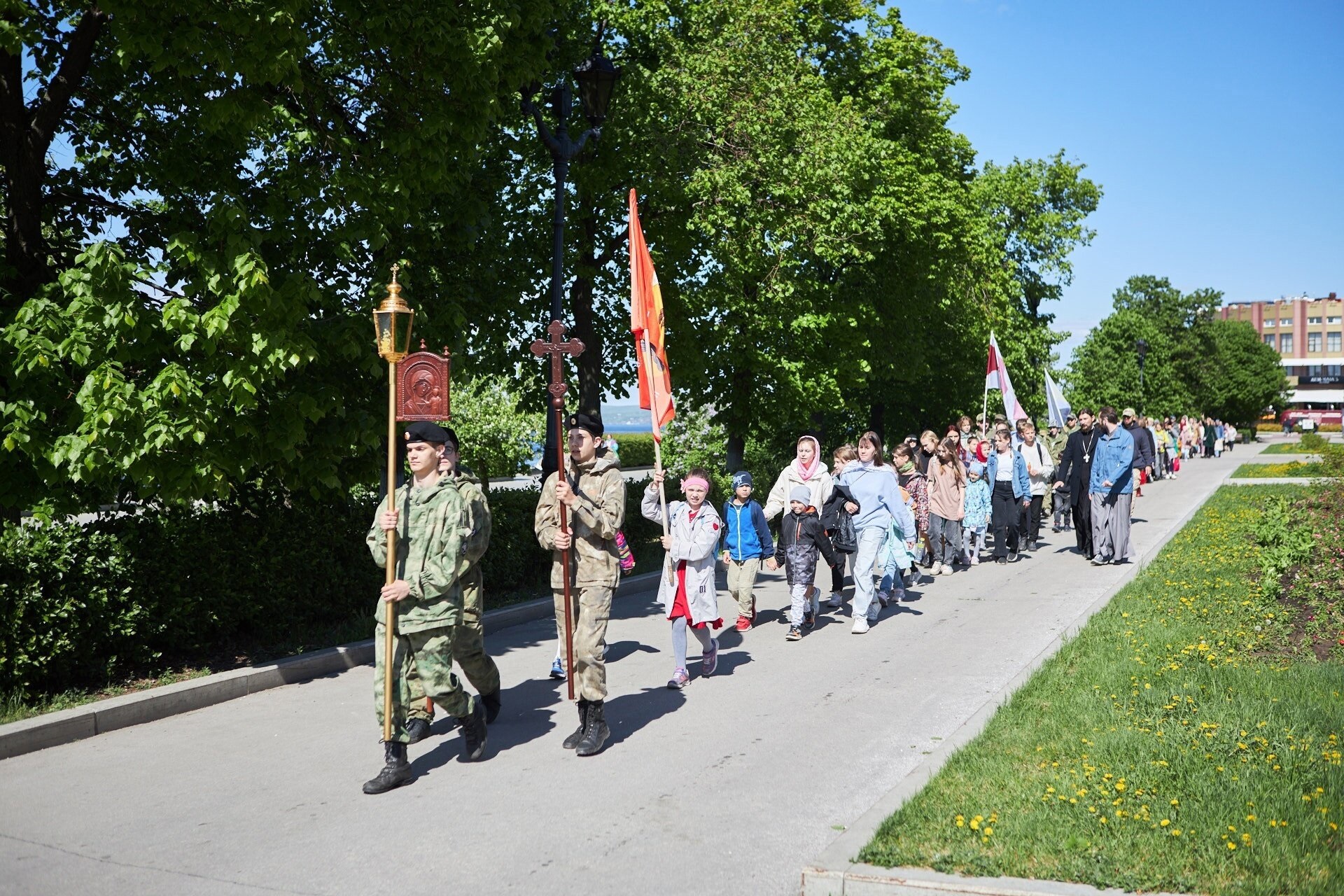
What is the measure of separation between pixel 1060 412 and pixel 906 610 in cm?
1327

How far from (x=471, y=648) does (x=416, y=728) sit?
671 millimetres

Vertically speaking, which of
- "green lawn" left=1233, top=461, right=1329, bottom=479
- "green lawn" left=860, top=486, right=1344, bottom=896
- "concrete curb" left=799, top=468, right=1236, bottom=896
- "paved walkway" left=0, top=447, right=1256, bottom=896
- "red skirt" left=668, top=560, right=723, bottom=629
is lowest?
"paved walkway" left=0, top=447, right=1256, bottom=896

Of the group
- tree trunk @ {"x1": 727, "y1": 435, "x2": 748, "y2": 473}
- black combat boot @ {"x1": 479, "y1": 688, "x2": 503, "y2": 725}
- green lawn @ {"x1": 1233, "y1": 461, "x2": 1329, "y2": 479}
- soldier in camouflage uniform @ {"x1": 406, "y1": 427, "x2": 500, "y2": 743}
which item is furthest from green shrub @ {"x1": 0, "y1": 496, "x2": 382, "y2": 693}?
green lawn @ {"x1": 1233, "y1": 461, "x2": 1329, "y2": 479}

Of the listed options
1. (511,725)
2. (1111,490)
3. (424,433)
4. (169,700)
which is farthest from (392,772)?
(1111,490)

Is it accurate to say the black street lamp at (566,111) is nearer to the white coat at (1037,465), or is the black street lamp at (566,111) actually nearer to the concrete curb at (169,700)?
the concrete curb at (169,700)

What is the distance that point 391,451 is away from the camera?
661 cm

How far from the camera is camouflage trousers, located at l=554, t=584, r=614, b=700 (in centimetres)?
714

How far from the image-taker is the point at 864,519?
11.7m

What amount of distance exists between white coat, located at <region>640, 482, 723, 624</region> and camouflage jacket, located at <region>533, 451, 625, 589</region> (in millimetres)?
1292

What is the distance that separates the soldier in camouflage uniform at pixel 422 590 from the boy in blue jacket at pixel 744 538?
434 centimetres

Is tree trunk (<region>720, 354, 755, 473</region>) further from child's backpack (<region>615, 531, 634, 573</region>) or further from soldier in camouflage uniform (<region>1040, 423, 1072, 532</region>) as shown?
child's backpack (<region>615, 531, 634, 573</region>)

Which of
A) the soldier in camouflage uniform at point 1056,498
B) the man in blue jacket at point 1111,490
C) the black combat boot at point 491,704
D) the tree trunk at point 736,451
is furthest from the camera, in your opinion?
the tree trunk at point 736,451

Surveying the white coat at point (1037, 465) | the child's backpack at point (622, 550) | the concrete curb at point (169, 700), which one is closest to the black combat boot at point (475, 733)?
the child's backpack at point (622, 550)

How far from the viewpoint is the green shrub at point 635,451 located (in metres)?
52.1
